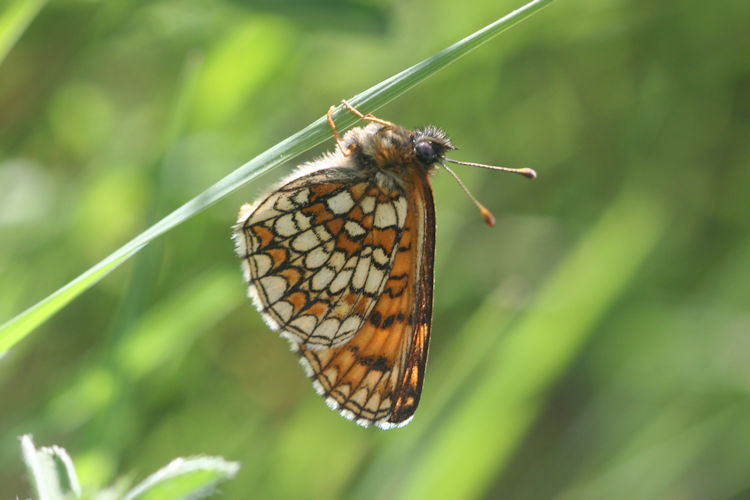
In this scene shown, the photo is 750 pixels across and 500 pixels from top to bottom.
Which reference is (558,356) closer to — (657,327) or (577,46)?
(657,327)

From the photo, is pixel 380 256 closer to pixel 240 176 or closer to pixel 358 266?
pixel 358 266

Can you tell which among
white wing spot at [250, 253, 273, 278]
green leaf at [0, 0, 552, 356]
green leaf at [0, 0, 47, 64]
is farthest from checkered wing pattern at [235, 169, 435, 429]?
green leaf at [0, 0, 47, 64]

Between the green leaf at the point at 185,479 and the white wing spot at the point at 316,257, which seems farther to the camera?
the white wing spot at the point at 316,257

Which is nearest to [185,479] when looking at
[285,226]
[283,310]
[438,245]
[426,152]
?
[283,310]

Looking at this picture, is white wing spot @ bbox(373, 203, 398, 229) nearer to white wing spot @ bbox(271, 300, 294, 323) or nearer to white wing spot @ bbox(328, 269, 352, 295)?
white wing spot @ bbox(328, 269, 352, 295)

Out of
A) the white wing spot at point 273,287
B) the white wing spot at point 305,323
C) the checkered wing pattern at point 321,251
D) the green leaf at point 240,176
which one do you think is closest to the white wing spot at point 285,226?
the checkered wing pattern at point 321,251

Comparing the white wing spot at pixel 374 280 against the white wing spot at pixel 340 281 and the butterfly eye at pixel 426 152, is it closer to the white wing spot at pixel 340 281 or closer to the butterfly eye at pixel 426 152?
the white wing spot at pixel 340 281

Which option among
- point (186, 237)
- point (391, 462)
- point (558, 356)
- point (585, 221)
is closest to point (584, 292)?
point (558, 356)
